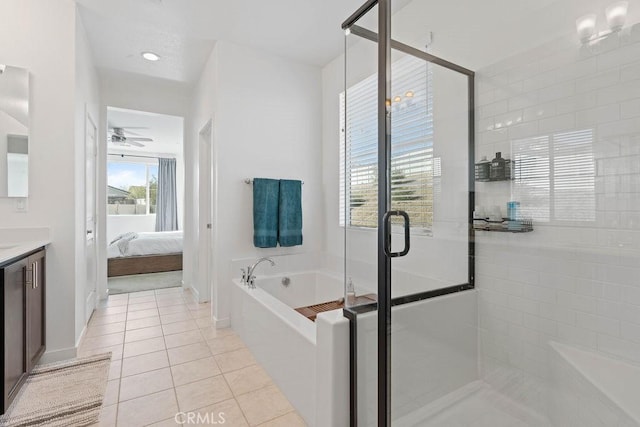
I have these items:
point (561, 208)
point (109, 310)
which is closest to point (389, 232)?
point (561, 208)

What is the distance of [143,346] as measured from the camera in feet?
8.50

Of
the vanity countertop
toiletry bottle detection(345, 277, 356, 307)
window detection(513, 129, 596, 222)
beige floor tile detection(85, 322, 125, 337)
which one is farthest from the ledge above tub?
window detection(513, 129, 596, 222)

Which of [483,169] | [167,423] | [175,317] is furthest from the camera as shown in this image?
[175,317]

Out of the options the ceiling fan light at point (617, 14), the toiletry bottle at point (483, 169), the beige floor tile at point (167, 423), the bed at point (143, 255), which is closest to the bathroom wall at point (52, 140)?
the beige floor tile at point (167, 423)

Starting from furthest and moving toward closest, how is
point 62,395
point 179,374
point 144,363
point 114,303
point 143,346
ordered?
point 114,303 < point 143,346 < point 144,363 < point 179,374 < point 62,395

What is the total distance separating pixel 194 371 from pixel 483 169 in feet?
7.43

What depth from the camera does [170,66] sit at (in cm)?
352

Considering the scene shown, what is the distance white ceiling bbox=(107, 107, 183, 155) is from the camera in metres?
4.74

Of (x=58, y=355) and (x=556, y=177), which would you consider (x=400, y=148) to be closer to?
(x=556, y=177)

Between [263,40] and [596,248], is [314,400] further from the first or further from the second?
[263,40]

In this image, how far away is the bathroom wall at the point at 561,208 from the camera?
1.25 meters

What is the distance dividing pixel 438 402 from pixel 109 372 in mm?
2131

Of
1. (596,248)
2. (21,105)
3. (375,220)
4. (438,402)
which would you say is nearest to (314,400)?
(438,402)

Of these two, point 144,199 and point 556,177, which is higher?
point 144,199
